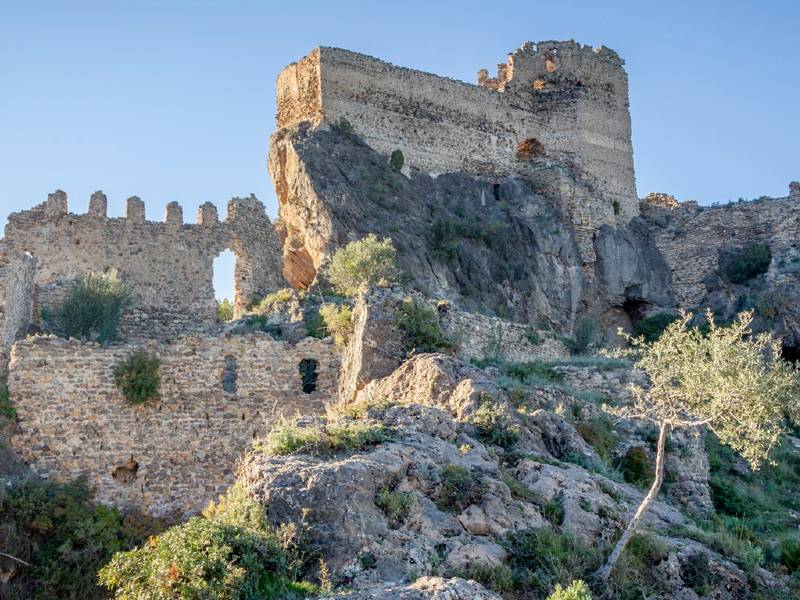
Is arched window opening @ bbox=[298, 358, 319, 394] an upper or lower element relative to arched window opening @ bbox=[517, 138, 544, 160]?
lower

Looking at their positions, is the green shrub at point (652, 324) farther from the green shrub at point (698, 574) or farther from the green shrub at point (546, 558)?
the green shrub at point (546, 558)

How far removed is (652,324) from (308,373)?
20805 millimetres

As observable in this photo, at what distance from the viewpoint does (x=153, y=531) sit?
2169 centimetres

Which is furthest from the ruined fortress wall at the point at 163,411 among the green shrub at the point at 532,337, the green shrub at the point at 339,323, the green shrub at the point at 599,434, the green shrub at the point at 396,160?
the green shrub at the point at 396,160

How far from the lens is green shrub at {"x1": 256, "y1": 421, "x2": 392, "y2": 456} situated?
15227 millimetres

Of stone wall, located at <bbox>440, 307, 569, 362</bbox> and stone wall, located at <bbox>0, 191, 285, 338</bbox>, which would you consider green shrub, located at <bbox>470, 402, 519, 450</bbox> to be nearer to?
stone wall, located at <bbox>440, 307, 569, 362</bbox>

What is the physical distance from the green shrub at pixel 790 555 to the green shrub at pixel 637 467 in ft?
10.1

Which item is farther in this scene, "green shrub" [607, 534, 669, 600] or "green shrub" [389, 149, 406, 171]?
"green shrub" [389, 149, 406, 171]

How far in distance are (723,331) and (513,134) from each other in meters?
25.9

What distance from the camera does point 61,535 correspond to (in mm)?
Result: 20781

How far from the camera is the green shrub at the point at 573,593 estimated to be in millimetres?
12945

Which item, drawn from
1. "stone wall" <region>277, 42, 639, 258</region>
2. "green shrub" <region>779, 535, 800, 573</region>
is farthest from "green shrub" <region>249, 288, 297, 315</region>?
"green shrub" <region>779, 535, 800, 573</region>

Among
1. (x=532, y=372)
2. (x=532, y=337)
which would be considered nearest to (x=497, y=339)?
(x=532, y=337)

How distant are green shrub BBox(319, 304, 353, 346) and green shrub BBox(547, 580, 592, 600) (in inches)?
432
